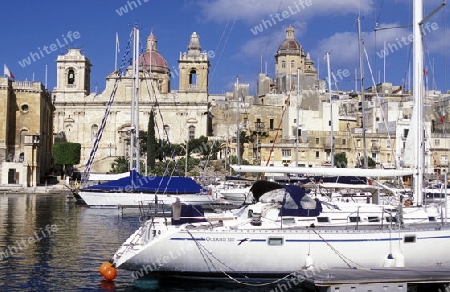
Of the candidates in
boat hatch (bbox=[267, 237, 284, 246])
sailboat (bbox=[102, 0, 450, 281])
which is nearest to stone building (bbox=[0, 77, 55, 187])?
sailboat (bbox=[102, 0, 450, 281])

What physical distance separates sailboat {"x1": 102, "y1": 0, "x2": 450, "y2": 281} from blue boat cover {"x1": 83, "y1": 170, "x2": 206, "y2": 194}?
21.9m

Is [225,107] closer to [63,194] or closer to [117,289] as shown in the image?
[63,194]

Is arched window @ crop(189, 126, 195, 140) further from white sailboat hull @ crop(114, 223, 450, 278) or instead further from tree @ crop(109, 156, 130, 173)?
white sailboat hull @ crop(114, 223, 450, 278)

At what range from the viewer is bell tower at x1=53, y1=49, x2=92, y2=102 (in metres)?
88.9

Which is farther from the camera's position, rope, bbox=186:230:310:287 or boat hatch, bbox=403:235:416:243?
boat hatch, bbox=403:235:416:243

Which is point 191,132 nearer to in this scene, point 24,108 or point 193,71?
point 193,71

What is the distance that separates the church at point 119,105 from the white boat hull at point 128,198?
152ft

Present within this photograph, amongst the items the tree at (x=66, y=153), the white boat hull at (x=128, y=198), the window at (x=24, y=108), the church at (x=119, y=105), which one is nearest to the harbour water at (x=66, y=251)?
the white boat hull at (x=128, y=198)

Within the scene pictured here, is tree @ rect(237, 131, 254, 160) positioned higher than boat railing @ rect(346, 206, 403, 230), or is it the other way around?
tree @ rect(237, 131, 254, 160)

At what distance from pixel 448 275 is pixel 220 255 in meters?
5.48

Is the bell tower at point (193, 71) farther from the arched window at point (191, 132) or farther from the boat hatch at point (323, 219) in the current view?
the boat hatch at point (323, 219)

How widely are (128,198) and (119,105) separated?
50.6 meters

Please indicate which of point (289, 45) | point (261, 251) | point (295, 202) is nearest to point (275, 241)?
point (261, 251)

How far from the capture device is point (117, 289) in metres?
16.9
